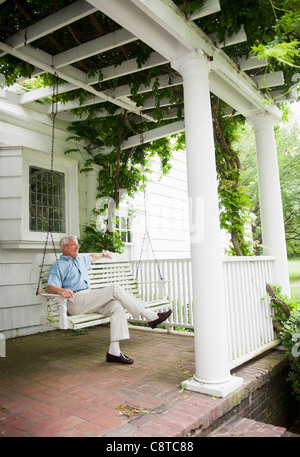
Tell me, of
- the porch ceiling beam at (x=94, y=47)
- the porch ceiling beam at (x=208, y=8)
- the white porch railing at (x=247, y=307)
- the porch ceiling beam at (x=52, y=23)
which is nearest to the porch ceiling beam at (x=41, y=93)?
the porch ceiling beam at (x=94, y=47)

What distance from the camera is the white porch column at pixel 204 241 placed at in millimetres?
2658

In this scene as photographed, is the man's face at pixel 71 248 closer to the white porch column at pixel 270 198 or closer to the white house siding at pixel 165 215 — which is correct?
the white porch column at pixel 270 198

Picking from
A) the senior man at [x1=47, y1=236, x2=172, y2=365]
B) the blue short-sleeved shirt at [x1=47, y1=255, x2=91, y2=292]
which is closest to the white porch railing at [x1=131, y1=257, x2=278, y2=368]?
the senior man at [x1=47, y1=236, x2=172, y2=365]

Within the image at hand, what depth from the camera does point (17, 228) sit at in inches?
178

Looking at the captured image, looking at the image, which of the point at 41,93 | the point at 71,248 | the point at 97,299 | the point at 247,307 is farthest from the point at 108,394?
the point at 41,93

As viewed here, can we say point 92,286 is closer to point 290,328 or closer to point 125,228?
point 290,328

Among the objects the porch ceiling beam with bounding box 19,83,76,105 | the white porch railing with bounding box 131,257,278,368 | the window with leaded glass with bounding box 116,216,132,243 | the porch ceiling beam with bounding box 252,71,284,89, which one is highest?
the porch ceiling beam with bounding box 19,83,76,105

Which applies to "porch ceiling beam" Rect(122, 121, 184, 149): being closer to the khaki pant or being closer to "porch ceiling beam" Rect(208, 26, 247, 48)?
"porch ceiling beam" Rect(208, 26, 247, 48)

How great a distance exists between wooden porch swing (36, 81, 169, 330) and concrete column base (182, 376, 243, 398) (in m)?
1.22

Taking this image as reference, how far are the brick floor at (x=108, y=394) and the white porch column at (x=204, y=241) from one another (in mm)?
235

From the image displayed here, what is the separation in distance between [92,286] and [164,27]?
121 inches

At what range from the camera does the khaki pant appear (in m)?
3.41
